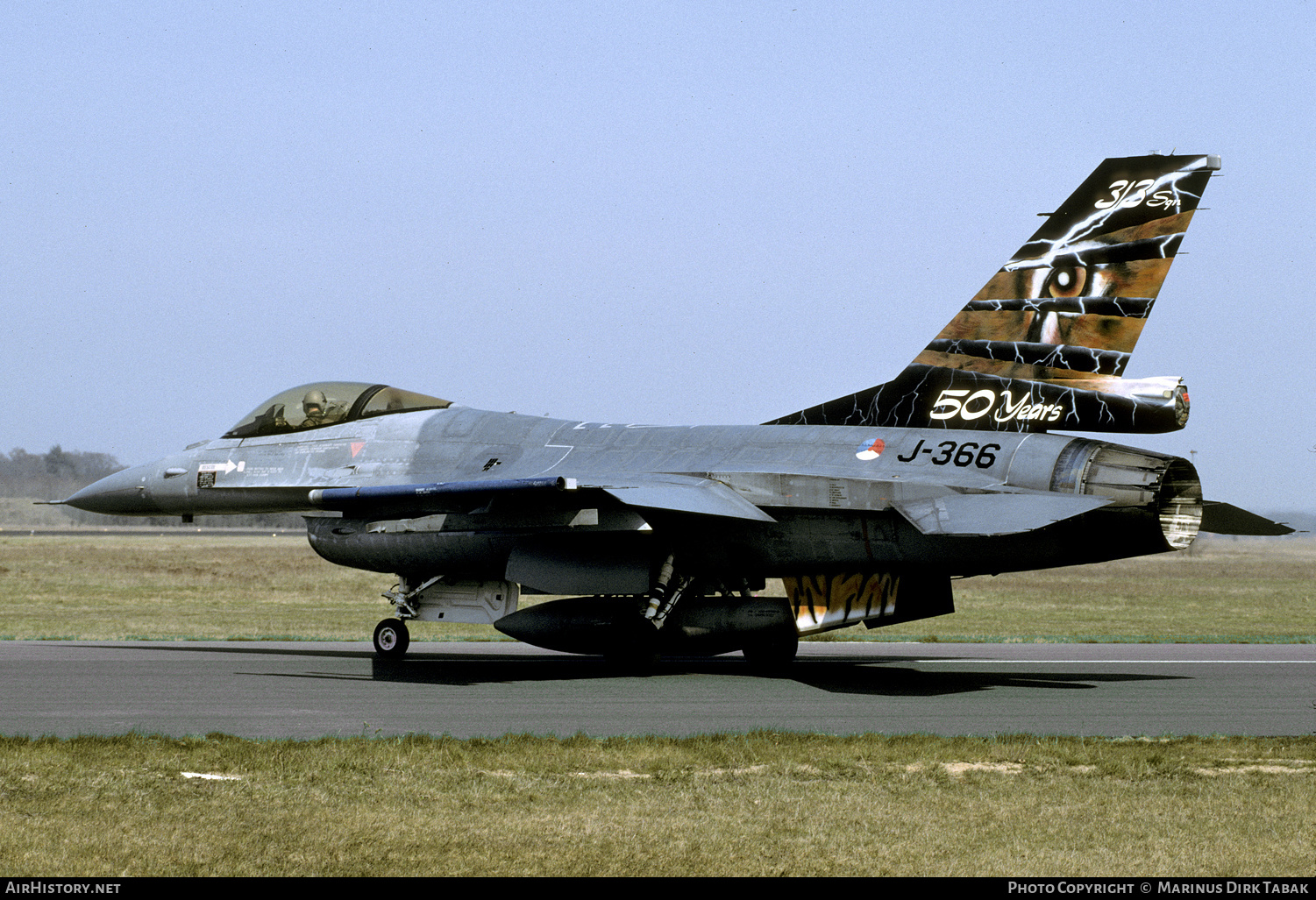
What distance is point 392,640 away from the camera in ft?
58.4

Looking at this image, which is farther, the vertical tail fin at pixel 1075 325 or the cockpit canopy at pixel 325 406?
the cockpit canopy at pixel 325 406

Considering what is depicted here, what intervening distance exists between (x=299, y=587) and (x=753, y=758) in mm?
32809

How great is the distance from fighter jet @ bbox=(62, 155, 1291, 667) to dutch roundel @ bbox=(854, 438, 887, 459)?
0.07 feet

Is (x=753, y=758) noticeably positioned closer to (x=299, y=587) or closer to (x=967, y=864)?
(x=967, y=864)

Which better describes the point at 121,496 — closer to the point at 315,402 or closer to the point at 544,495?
the point at 315,402

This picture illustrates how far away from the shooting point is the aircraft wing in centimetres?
1416

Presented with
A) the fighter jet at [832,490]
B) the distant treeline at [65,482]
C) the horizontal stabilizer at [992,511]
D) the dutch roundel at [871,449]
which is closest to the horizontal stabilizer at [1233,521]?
the fighter jet at [832,490]

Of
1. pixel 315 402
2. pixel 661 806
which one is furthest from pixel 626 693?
pixel 315 402

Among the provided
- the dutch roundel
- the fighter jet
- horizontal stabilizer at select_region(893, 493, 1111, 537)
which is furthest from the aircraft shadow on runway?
the dutch roundel

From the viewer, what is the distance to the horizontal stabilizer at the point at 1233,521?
50.8 feet

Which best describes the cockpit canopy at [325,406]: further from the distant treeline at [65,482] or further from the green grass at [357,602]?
the distant treeline at [65,482]

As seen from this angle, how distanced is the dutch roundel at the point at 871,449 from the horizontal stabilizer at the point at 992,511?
922 millimetres

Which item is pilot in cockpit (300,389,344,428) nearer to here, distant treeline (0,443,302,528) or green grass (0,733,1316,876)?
green grass (0,733,1316,876)

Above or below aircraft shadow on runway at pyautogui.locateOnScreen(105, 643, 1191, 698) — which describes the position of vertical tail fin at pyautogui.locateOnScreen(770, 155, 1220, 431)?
above
